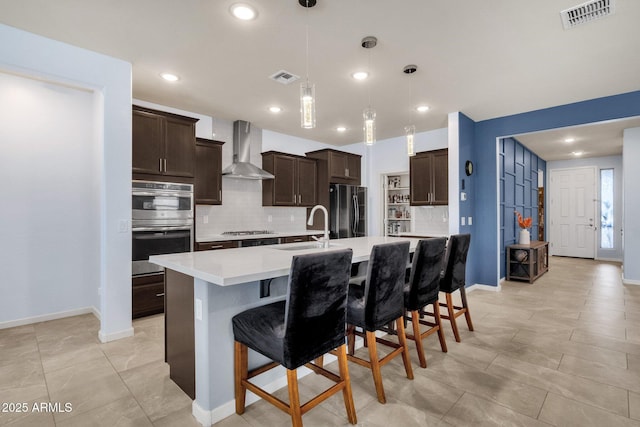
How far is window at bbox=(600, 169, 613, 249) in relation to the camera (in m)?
7.82

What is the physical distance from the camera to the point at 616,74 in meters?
3.42

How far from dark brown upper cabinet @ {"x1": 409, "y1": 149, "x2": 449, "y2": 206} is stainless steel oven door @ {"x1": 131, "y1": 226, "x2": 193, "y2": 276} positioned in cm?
384

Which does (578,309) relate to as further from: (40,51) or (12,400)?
(40,51)

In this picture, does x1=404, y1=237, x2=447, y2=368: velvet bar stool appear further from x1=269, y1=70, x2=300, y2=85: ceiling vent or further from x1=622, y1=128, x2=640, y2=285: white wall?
x1=622, y1=128, x2=640, y2=285: white wall

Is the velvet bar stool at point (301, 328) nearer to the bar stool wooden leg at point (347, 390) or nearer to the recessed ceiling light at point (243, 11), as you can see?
the bar stool wooden leg at point (347, 390)

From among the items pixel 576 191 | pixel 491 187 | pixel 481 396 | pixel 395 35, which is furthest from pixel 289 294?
pixel 576 191

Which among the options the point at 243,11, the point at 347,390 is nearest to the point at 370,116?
the point at 243,11

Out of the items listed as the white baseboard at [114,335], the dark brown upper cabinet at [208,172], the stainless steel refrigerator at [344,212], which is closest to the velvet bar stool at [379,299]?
the white baseboard at [114,335]

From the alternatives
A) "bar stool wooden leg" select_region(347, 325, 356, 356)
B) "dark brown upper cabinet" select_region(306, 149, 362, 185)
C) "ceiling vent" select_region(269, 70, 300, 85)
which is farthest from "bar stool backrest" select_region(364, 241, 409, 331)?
"dark brown upper cabinet" select_region(306, 149, 362, 185)

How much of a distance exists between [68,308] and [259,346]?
3226mm

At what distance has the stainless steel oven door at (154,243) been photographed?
11.5ft

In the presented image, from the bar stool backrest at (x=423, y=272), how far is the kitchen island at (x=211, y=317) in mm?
1017

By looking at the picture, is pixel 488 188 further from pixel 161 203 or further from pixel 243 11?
pixel 161 203

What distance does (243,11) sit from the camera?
2.35m
